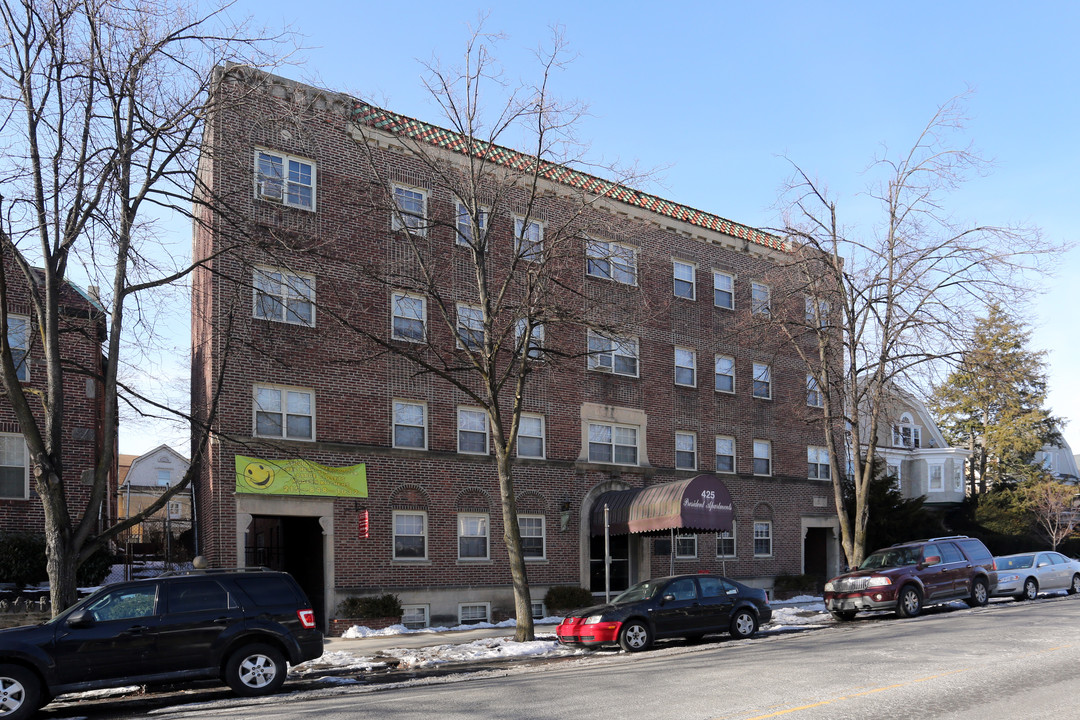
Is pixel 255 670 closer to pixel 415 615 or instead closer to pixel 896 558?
pixel 415 615

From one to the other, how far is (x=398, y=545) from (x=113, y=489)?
401 inches

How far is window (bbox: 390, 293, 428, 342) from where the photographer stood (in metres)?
24.4

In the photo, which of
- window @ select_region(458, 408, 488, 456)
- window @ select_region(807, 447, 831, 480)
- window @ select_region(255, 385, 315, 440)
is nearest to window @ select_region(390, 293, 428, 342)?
window @ select_region(458, 408, 488, 456)

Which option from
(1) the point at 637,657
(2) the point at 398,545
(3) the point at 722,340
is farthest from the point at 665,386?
(1) the point at 637,657

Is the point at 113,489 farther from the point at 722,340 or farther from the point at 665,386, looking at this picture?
the point at 722,340

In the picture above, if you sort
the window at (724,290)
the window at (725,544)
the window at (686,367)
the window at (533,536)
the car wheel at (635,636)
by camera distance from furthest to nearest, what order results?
1. the window at (724,290)
2. the window at (686,367)
3. the window at (725,544)
4. the window at (533,536)
5. the car wheel at (635,636)

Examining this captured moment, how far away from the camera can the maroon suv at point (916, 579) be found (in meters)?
21.2

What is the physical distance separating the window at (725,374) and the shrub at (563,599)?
9292 mm

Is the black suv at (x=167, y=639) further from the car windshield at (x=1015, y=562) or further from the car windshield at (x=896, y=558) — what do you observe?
the car windshield at (x=1015, y=562)

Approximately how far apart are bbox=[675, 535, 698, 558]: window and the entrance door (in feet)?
37.1

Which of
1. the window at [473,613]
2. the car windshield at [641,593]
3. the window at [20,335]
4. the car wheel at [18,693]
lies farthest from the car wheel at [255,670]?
the window at [20,335]

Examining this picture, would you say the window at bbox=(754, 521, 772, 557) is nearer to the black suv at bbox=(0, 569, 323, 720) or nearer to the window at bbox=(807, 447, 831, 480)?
the window at bbox=(807, 447, 831, 480)

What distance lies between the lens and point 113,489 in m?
28.0

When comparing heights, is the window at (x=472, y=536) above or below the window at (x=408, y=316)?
below
